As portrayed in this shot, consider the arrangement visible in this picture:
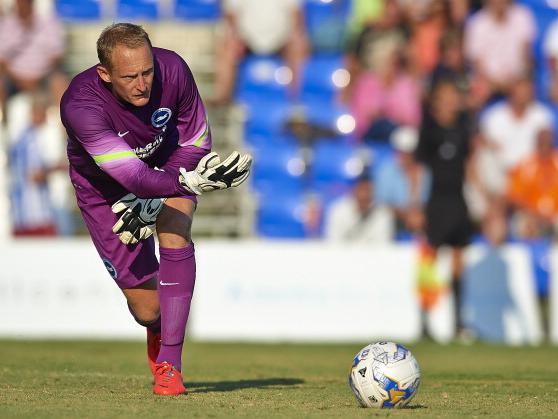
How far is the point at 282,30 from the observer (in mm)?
18922

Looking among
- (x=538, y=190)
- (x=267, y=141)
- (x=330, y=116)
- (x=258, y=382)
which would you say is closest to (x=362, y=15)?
(x=330, y=116)

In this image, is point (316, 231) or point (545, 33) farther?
point (545, 33)

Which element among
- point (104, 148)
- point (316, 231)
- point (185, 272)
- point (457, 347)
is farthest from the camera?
point (316, 231)

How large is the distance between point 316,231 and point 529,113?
391 cm

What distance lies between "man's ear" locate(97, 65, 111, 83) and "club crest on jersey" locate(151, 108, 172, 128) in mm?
422

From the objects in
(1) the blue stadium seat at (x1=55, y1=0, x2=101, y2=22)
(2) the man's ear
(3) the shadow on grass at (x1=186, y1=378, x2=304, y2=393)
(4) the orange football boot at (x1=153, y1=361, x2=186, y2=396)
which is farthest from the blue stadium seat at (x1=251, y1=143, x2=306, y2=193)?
(2) the man's ear

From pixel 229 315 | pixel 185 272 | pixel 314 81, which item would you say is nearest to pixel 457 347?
pixel 229 315

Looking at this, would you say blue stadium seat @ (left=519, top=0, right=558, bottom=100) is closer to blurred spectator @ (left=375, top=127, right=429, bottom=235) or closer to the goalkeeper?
blurred spectator @ (left=375, top=127, right=429, bottom=235)

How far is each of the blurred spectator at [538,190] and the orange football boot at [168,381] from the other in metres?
10.5

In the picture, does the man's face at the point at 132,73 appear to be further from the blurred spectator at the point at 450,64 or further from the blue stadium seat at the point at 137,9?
the blue stadium seat at the point at 137,9

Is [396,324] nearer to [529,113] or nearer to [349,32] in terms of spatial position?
[529,113]

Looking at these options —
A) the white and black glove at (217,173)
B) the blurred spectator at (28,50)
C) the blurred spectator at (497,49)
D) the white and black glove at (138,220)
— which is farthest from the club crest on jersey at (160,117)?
the blurred spectator at (497,49)

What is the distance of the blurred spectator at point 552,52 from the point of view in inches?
739

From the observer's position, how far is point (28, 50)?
61.3 ft
